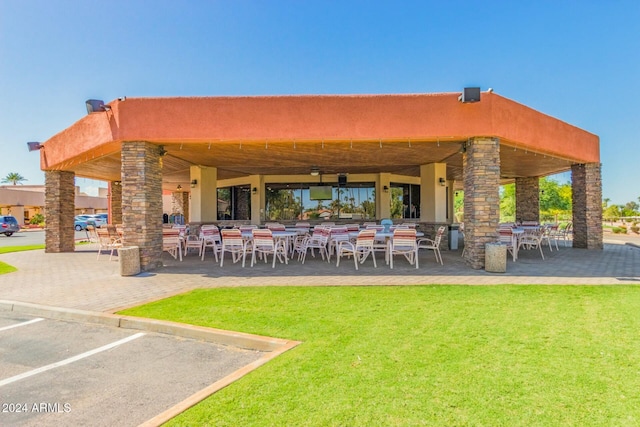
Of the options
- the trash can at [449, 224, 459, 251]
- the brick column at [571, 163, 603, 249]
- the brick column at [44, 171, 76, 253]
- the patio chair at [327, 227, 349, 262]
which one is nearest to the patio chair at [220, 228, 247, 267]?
the patio chair at [327, 227, 349, 262]

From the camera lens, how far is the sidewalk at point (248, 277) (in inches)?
241

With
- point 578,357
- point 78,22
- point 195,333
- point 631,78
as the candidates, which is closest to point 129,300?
point 195,333

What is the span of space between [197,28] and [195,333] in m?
9.97

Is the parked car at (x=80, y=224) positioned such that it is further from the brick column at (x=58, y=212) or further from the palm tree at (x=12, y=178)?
the palm tree at (x=12, y=178)

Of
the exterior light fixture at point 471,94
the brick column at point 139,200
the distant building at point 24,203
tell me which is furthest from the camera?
the distant building at point 24,203

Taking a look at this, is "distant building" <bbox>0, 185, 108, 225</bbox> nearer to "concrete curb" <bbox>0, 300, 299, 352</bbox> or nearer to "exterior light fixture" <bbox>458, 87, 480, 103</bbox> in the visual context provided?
"concrete curb" <bbox>0, 300, 299, 352</bbox>

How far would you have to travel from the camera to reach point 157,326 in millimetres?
4359

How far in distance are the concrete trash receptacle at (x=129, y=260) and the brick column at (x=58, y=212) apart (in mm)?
7297

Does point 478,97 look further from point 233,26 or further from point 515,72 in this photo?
point 515,72

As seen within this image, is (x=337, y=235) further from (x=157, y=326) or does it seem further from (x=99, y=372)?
(x=99, y=372)

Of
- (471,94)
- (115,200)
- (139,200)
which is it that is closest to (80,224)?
(115,200)

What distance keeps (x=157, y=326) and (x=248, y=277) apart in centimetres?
318

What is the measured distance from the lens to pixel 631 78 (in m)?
19.3

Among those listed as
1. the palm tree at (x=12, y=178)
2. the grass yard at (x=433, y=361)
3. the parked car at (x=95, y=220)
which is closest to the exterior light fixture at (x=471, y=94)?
the grass yard at (x=433, y=361)
